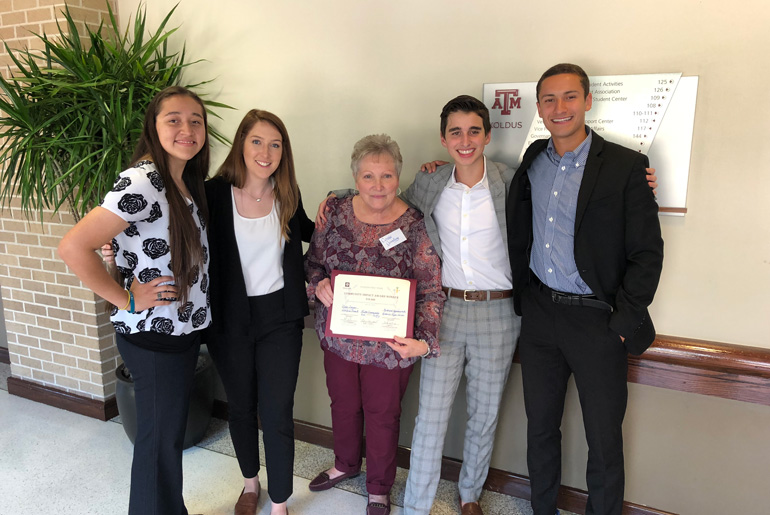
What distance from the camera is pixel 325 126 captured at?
2.79 m

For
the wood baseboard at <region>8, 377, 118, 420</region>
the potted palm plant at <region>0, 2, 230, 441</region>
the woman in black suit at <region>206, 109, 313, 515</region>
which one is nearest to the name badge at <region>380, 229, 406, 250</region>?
the woman in black suit at <region>206, 109, 313, 515</region>

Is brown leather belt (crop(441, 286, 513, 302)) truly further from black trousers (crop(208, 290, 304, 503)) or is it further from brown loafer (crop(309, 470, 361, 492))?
brown loafer (crop(309, 470, 361, 492))

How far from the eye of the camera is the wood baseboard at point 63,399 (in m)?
3.34

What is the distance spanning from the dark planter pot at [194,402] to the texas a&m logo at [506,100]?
2.15m

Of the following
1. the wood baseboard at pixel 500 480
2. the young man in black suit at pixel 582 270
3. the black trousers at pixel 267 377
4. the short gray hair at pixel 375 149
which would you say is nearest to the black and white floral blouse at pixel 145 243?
the black trousers at pixel 267 377

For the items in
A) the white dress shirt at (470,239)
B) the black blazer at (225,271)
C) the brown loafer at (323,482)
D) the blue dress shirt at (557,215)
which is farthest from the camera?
the brown loafer at (323,482)

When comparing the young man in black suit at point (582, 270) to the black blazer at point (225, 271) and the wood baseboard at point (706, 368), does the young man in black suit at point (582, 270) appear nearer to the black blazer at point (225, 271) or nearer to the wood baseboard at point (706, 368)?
the wood baseboard at point (706, 368)

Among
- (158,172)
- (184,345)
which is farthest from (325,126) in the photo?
(184,345)

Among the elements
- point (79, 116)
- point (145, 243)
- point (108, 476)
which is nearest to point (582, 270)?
point (145, 243)

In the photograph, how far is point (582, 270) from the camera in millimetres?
1924

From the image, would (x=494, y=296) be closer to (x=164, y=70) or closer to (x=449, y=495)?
(x=449, y=495)

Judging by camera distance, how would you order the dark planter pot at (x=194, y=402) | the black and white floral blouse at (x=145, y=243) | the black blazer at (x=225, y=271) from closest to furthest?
the black and white floral blouse at (x=145, y=243)
the black blazer at (x=225, y=271)
the dark planter pot at (x=194, y=402)

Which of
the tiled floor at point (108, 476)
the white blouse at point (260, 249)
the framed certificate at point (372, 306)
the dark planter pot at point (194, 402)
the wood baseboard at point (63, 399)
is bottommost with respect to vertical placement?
the tiled floor at point (108, 476)

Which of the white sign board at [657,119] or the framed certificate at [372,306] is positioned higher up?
the white sign board at [657,119]
